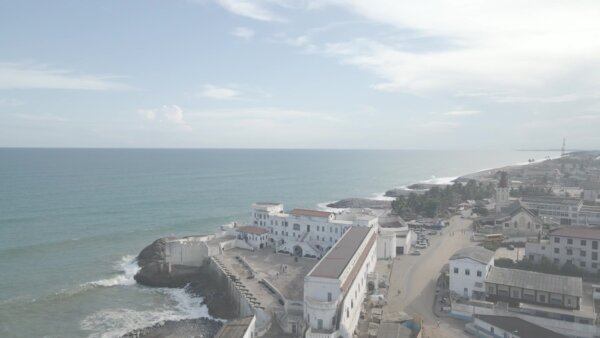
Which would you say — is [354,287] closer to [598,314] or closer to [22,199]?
[598,314]

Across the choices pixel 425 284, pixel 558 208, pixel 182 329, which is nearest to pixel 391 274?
pixel 425 284

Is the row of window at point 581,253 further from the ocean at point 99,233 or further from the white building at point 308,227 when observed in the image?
the ocean at point 99,233

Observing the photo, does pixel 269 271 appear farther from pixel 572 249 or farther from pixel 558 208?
pixel 558 208

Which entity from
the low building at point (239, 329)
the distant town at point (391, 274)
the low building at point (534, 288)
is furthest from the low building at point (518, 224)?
the low building at point (239, 329)

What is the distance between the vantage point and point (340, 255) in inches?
1571

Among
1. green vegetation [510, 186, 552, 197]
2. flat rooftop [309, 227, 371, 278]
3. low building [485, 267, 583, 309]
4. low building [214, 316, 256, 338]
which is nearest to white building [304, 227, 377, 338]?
flat rooftop [309, 227, 371, 278]

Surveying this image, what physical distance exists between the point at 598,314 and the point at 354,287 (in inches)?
736

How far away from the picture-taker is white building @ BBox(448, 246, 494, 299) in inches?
1489

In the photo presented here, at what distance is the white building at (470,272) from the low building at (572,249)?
34.5ft

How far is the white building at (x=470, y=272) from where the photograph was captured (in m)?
37.8

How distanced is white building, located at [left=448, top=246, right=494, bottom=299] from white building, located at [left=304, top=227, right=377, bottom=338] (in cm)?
816

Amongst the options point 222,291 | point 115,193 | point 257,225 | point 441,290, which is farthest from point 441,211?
point 115,193

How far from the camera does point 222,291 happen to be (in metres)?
46.0

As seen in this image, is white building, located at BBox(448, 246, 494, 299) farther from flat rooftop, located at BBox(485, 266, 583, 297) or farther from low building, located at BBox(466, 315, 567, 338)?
low building, located at BBox(466, 315, 567, 338)
